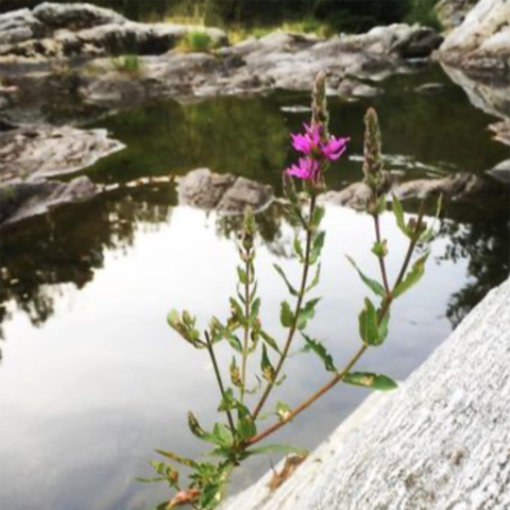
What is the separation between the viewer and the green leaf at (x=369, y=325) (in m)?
1.56

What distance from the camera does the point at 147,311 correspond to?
6.07 metres

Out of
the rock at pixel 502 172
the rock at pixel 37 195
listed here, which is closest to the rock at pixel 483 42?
the rock at pixel 502 172

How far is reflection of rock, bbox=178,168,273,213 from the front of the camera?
897 centimetres

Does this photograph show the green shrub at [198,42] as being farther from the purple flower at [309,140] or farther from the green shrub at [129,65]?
the purple flower at [309,140]

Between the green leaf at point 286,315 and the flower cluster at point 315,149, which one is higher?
the flower cluster at point 315,149

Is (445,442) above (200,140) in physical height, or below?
above

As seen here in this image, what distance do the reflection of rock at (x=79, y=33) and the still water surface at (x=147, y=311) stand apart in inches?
510

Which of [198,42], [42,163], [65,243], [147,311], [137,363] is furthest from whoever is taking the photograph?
[198,42]

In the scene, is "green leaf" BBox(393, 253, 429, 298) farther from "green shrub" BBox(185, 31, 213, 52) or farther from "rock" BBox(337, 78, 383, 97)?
"green shrub" BBox(185, 31, 213, 52)

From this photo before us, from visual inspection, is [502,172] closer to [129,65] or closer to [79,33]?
[129,65]

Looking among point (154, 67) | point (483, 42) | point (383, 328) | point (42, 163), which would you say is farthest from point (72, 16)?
point (383, 328)

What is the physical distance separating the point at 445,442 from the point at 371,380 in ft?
0.88

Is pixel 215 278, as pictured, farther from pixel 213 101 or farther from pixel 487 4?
pixel 487 4

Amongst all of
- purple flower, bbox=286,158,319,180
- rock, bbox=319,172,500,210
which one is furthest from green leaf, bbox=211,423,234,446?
rock, bbox=319,172,500,210
